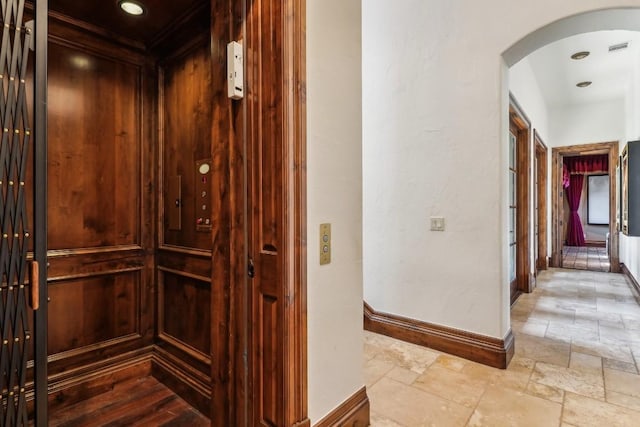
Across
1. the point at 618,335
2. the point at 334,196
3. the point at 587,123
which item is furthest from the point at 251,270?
the point at 587,123

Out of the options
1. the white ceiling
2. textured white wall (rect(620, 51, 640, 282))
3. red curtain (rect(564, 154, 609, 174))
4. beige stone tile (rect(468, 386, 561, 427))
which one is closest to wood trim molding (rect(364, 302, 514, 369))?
beige stone tile (rect(468, 386, 561, 427))

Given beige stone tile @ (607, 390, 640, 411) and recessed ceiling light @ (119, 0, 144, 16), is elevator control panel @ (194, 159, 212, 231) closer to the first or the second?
recessed ceiling light @ (119, 0, 144, 16)

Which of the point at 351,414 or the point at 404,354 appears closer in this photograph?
the point at 351,414

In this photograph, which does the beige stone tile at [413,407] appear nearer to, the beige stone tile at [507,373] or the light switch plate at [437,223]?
the beige stone tile at [507,373]

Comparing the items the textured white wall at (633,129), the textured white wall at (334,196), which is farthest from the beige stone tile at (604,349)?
the textured white wall at (633,129)

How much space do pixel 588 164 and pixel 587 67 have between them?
20.7 feet

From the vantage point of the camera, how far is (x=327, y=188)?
1488mm

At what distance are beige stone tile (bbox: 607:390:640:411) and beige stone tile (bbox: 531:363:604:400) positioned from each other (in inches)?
1.7

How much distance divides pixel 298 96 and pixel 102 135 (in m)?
1.64

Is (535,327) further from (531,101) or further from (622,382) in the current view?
(531,101)

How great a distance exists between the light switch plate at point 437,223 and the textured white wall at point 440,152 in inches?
1.9

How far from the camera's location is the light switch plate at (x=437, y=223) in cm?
270

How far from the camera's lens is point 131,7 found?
194 centimetres

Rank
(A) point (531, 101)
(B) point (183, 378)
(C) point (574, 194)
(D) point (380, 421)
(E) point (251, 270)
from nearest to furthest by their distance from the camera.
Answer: (E) point (251, 270) < (D) point (380, 421) < (B) point (183, 378) < (A) point (531, 101) < (C) point (574, 194)
